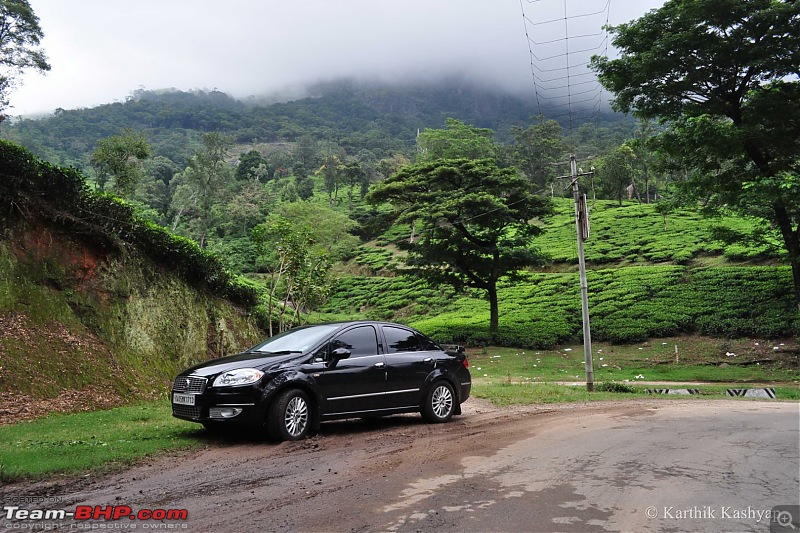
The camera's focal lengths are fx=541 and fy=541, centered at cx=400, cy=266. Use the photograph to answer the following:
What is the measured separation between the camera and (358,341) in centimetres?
819

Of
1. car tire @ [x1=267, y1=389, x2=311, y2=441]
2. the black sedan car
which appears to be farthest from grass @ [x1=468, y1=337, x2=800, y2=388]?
car tire @ [x1=267, y1=389, x2=311, y2=441]

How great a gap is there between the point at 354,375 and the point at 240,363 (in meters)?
1.66

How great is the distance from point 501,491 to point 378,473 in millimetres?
1315

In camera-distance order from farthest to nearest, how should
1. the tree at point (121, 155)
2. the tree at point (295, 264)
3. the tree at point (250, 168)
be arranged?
the tree at point (250, 168) < the tree at point (121, 155) < the tree at point (295, 264)

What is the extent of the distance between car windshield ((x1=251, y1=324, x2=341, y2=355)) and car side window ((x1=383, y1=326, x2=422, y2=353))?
90cm

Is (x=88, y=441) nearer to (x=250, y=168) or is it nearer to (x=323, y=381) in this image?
(x=323, y=381)

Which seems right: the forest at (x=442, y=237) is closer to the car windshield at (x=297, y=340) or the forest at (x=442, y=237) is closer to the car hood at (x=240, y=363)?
the car windshield at (x=297, y=340)

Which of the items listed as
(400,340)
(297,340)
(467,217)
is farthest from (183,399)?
(467,217)

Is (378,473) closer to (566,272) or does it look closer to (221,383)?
(221,383)

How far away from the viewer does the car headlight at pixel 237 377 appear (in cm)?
668

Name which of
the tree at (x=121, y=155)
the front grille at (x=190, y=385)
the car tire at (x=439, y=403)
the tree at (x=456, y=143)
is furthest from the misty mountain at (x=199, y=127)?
the car tire at (x=439, y=403)

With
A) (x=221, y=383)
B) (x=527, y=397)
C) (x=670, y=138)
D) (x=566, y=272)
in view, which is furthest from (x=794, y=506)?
(x=566, y=272)

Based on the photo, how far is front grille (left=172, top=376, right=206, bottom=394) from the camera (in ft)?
22.2

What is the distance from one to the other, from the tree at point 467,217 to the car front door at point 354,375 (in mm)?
20202
